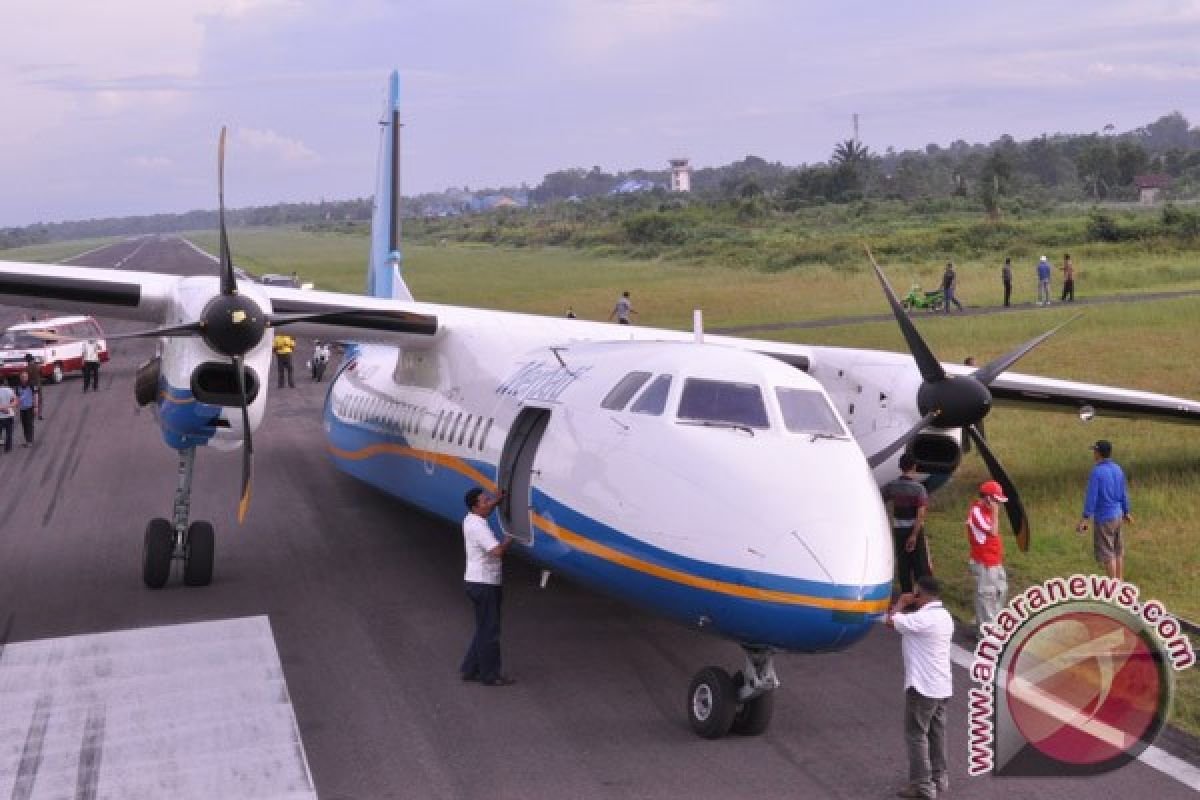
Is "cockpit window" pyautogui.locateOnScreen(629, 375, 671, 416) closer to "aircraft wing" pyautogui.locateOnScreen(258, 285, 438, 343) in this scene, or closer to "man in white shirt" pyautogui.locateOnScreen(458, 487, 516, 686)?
"man in white shirt" pyautogui.locateOnScreen(458, 487, 516, 686)

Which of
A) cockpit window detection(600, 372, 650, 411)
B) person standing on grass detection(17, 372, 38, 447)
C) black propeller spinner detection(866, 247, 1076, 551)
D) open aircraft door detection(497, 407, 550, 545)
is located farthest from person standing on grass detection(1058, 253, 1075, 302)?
cockpit window detection(600, 372, 650, 411)

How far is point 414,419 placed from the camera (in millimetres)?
15398

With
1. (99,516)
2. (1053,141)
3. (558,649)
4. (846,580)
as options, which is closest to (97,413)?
(99,516)

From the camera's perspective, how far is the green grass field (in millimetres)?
15047

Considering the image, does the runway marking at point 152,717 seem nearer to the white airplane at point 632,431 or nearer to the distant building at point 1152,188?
the white airplane at point 632,431

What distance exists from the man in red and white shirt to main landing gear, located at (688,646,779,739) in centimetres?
315

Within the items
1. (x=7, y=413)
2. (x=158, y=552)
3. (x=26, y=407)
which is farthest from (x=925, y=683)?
(x=26, y=407)

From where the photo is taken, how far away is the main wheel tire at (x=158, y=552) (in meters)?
14.2

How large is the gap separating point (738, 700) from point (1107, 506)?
510 cm

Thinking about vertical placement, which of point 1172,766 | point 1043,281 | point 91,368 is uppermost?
point 1043,281

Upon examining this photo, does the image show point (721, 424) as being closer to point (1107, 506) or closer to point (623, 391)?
point (623, 391)

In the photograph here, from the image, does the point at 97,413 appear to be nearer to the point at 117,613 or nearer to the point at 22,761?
the point at 117,613

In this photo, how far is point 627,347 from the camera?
1185cm

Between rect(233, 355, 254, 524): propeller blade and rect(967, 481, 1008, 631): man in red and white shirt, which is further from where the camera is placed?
rect(233, 355, 254, 524): propeller blade
